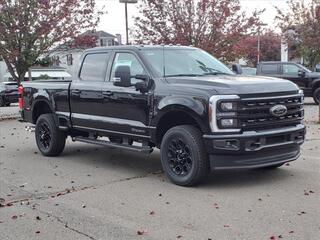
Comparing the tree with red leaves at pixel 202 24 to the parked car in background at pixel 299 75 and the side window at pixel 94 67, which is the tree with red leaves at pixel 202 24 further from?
the side window at pixel 94 67

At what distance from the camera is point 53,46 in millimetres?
19156

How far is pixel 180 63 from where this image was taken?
26.6ft

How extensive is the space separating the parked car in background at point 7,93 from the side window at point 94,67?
70.5 ft

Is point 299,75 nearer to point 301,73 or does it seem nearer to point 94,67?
point 301,73

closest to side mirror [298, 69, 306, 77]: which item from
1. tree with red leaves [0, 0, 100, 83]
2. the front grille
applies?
tree with red leaves [0, 0, 100, 83]

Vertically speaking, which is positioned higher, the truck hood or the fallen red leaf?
the truck hood

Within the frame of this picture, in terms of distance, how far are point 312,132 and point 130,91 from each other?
18.9 feet

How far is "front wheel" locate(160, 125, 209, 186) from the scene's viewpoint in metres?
6.91

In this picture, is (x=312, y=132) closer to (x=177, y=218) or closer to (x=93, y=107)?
(x=93, y=107)

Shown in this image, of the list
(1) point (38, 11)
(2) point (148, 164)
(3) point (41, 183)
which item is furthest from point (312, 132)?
(1) point (38, 11)

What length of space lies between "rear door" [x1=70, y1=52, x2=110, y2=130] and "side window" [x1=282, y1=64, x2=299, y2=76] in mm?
13436

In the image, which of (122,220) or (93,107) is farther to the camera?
(93,107)

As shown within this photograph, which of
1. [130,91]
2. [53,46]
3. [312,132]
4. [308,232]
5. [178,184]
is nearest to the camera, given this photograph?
[308,232]

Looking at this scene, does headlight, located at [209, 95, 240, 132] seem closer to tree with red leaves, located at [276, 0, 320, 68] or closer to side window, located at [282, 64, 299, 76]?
side window, located at [282, 64, 299, 76]
